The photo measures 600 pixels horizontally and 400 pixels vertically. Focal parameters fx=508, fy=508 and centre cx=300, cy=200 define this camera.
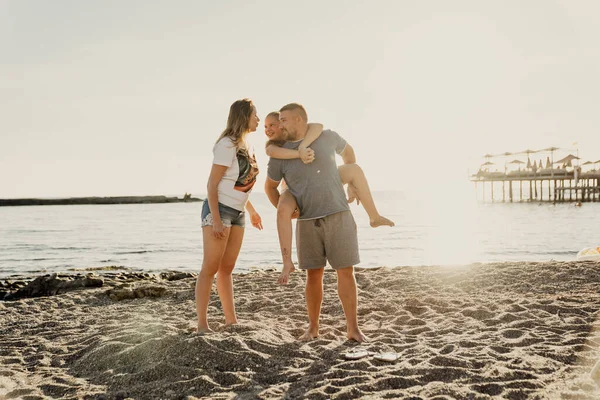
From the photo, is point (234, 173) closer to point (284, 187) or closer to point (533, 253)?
point (284, 187)

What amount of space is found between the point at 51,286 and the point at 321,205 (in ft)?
21.6

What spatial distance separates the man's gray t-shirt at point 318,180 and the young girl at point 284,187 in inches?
3.1

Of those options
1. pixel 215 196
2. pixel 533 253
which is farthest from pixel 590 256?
pixel 215 196

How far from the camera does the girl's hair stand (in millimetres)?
4457

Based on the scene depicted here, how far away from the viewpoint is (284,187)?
4.53m

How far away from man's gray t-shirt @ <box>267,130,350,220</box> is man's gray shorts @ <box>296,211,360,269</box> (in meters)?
0.07

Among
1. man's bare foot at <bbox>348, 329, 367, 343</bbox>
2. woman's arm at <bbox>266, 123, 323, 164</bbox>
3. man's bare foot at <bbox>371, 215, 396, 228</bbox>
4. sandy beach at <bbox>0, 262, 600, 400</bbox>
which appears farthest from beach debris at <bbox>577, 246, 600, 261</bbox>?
woman's arm at <bbox>266, 123, 323, 164</bbox>

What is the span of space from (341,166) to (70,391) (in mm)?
2734

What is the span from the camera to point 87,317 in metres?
6.19

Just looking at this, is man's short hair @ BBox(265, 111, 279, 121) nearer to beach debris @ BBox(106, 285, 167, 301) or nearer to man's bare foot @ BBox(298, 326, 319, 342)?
man's bare foot @ BBox(298, 326, 319, 342)

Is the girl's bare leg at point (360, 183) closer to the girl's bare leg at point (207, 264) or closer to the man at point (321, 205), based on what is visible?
the man at point (321, 205)

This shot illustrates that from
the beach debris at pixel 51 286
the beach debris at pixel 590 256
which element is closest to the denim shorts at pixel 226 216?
the beach debris at pixel 51 286

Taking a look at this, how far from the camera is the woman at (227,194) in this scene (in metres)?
4.37

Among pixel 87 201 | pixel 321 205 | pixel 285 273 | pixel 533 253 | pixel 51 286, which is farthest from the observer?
pixel 87 201
